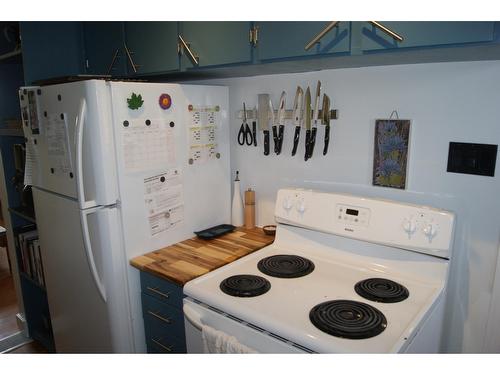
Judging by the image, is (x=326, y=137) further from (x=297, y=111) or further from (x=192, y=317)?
(x=192, y=317)

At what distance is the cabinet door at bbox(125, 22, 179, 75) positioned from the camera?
1792 millimetres

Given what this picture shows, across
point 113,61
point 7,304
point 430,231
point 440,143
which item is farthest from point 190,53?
point 7,304

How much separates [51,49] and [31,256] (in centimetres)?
129

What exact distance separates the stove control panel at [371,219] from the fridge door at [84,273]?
81 cm

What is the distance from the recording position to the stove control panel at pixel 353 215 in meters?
1.63

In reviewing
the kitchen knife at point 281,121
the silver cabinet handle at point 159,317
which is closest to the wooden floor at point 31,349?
the silver cabinet handle at point 159,317

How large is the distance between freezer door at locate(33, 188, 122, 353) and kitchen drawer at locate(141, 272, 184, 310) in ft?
0.43

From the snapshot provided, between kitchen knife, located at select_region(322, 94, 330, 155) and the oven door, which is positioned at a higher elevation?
kitchen knife, located at select_region(322, 94, 330, 155)

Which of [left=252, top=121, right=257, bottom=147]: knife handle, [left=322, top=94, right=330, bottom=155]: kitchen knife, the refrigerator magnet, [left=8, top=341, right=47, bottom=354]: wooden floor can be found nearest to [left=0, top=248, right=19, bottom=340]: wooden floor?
[left=8, top=341, right=47, bottom=354]: wooden floor

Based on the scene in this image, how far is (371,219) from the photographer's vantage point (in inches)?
63.4

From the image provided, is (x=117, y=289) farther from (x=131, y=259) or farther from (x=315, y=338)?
(x=315, y=338)

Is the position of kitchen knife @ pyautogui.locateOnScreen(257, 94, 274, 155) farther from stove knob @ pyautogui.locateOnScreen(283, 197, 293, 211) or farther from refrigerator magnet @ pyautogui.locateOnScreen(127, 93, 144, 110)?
refrigerator magnet @ pyautogui.locateOnScreen(127, 93, 144, 110)

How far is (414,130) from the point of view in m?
1.55

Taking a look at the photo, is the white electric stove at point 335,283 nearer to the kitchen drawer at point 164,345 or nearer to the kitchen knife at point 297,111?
the kitchen drawer at point 164,345
